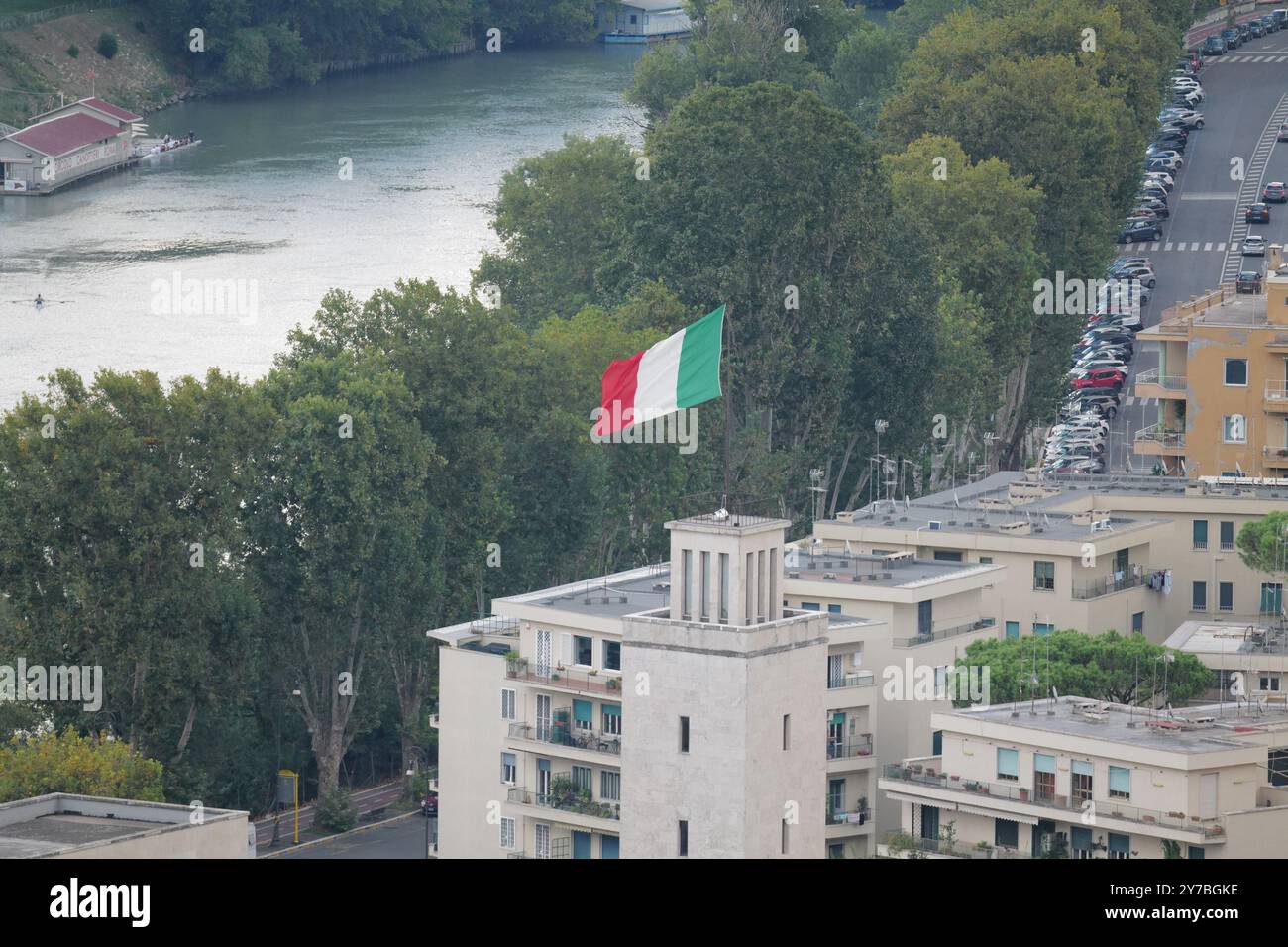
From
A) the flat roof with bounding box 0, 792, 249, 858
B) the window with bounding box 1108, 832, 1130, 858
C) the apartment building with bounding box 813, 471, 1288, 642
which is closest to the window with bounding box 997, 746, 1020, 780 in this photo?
the window with bounding box 1108, 832, 1130, 858

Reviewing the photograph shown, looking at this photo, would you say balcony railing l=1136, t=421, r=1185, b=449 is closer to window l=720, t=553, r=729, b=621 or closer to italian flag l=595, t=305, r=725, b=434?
italian flag l=595, t=305, r=725, b=434

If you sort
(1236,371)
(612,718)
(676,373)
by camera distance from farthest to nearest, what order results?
(1236,371) → (612,718) → (676,373)

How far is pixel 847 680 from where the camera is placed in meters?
63.8

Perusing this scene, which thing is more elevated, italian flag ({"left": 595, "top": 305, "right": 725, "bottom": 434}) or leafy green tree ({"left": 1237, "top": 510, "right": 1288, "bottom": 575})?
italian flag ({"left": 595, "top": 305, "right": 725, "bottom": 434})

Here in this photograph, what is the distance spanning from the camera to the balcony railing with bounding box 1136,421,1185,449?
87438 millimetres

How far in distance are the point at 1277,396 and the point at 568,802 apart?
1168 inches

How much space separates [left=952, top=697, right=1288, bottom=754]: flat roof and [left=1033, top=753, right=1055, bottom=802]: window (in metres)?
0.35

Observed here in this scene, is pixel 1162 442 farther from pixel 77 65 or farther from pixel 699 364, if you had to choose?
pixel 77 65

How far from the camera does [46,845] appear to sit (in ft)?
156

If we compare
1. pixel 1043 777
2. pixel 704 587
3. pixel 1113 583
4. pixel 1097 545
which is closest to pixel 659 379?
pixel 704 587

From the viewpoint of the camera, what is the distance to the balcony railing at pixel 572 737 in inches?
2500
